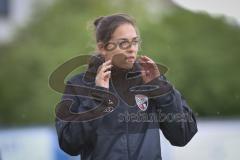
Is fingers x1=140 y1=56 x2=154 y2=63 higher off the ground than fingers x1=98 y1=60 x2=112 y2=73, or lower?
higher

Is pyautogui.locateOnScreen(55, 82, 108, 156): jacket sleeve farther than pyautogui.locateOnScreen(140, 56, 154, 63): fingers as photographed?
No

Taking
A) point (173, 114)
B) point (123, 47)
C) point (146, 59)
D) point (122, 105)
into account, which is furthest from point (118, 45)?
point (173, 114)

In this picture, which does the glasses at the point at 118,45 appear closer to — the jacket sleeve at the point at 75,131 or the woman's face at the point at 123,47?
the woman's face at the point at 123,47

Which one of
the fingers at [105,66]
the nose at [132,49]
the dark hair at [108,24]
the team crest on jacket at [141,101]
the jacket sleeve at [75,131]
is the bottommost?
the jacket sleeve at [75,131]

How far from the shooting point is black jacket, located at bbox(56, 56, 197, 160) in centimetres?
248

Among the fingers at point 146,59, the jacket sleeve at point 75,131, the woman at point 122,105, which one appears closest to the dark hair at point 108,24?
the woman at point 122,105

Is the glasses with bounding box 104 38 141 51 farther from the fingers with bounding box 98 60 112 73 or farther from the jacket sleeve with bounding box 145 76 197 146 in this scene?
the jacket sleeve with bounding box 145 76 197 146

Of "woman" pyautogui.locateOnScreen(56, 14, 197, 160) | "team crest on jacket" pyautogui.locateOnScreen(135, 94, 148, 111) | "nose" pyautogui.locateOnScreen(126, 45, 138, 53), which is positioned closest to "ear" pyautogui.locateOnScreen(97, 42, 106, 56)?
"woman" pyautogui.locateOnScreen(56, 14, 197, 160)

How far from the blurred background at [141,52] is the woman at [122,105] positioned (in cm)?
5

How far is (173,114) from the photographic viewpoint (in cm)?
255

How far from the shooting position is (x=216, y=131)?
2.65m

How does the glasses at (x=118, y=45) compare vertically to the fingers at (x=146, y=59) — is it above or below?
above

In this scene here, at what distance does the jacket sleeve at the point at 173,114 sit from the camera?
2.55 m

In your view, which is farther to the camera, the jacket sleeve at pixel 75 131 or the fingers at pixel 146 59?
the fingers at pixel 146 59
